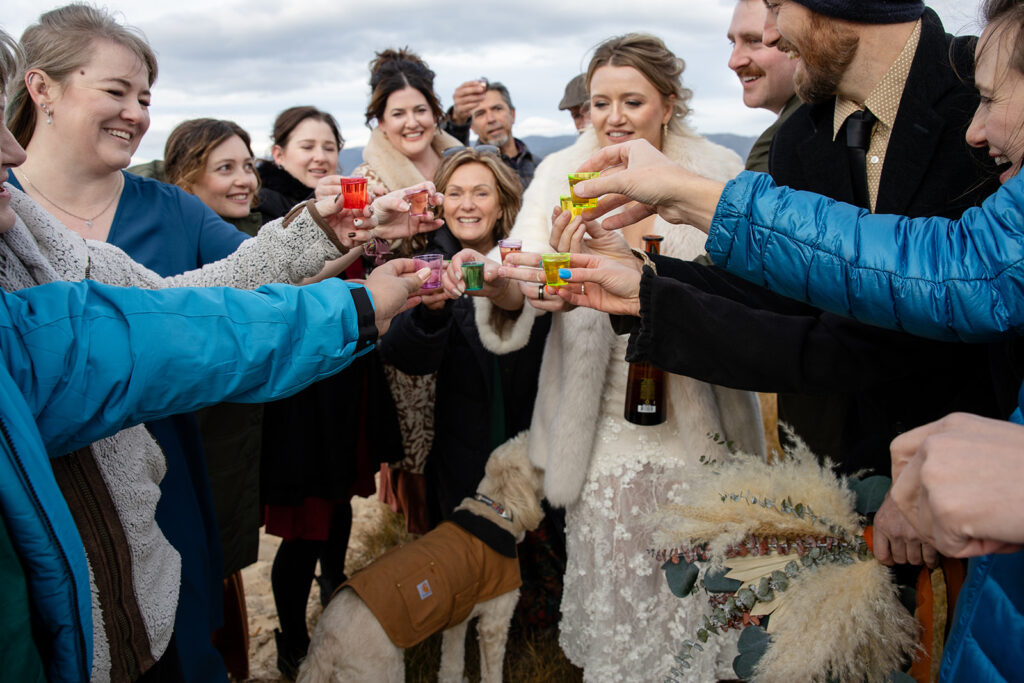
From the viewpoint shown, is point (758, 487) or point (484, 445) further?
point (484, 445)

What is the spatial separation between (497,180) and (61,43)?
223 cm

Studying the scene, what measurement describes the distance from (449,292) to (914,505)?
6.81ft

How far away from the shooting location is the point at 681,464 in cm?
289

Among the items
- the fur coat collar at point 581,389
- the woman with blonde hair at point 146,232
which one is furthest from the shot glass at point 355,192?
the fur coat collar at point 581,389

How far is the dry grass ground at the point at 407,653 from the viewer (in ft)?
12.4

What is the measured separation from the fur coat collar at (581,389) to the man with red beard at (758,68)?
1.23 metres

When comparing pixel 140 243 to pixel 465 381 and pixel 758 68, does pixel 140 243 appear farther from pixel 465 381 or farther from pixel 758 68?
pixel 758 68

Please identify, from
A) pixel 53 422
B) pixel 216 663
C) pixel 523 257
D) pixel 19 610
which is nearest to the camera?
pixel 19 610

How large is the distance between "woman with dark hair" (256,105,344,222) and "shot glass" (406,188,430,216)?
1998 mm

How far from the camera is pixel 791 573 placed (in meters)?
1.60

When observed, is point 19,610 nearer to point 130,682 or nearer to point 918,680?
point 130,682

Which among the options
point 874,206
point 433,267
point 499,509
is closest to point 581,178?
point 433,267

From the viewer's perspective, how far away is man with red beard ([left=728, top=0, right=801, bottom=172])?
13.9 feet

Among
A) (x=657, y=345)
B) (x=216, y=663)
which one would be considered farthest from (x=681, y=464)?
(x=216, y=663)
